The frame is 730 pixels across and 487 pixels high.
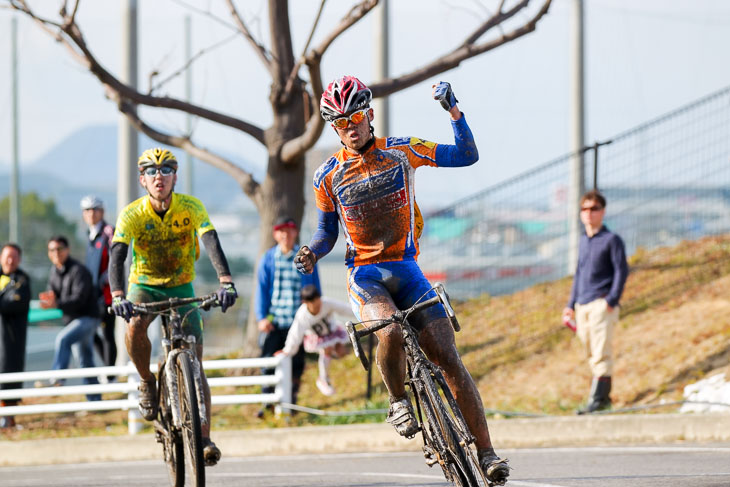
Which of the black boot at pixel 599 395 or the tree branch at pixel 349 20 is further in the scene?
the tree branch at pixel 349 20

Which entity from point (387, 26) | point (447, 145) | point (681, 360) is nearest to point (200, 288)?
point (387, 26)

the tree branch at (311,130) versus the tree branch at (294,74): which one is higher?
the tree branch at (294,74)

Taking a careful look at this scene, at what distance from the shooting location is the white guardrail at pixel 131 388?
11453mm

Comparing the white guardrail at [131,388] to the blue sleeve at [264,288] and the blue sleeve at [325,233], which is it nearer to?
the blue sleeve at [264,288]

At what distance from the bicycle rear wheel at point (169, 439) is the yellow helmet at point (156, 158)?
1377 mm

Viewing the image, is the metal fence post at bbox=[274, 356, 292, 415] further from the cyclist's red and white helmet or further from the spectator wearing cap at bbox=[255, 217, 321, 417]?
the cyclist's red and white helmet

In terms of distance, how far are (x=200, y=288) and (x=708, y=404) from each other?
13.9 m

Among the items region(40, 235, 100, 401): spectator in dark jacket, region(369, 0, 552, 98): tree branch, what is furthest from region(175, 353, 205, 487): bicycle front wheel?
region(369, 0, 552, 98): tree branch

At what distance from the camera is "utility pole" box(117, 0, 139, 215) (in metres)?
14.9

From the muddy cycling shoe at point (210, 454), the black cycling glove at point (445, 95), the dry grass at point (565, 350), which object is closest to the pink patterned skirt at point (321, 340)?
the dry grass at point (565, 350)

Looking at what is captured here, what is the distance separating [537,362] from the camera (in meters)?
12.9

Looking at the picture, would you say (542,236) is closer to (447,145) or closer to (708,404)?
(708,404)

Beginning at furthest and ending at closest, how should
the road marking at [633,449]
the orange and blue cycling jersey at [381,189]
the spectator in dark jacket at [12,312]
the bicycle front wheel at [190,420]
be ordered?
1. the spectator in dark jacket at [12,312]
2. the road marking at [633,449]
3. the bicycle front wheel at [190,420]
4. the orange and blue cycling jersey at [381,189]

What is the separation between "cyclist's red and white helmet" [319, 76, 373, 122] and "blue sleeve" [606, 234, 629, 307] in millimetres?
4956
